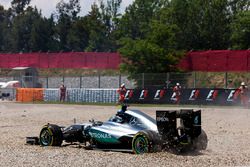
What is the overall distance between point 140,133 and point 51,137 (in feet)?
10.7

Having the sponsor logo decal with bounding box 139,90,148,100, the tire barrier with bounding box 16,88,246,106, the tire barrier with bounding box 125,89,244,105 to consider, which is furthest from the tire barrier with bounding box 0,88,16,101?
the sponsor logo decal with bounding box 139,90,148,100

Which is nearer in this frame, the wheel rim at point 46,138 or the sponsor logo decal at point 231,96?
the wheel rim at point 46,138

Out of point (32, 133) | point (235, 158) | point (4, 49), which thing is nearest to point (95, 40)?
point (4, 49)

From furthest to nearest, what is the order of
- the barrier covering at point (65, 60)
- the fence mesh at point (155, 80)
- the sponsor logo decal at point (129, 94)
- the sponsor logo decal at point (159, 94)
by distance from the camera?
the barrier covering at point (65, 60), the fence mesh at point (155, 80), the sponsor logo decal at point (129, 94), the sponsor logo decal at point (159, 94)

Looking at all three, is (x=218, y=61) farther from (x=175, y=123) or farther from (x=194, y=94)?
(x=175, y=123)

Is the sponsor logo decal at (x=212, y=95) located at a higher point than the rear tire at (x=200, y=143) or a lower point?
higher

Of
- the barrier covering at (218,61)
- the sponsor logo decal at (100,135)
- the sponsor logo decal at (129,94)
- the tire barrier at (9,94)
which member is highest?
the barrier covering at (218,61)

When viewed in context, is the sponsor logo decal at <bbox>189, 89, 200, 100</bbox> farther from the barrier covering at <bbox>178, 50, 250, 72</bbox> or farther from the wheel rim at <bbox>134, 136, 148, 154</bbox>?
the wheel rim at <bbox>134, 136, 148, 154</bbox>

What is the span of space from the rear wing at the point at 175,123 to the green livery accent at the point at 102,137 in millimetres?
1382

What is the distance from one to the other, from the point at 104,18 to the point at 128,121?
98339mm

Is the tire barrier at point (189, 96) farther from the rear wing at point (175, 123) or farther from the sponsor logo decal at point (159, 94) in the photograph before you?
the rear wing at point (175, 123)

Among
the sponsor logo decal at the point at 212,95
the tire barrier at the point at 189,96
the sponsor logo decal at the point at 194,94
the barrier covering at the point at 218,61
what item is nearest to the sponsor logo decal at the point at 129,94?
the tire barrier at the point at 189,96

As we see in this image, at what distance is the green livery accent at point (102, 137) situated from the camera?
56.1ft

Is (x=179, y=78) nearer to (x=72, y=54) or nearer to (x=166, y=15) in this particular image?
(x=72, y=54)
